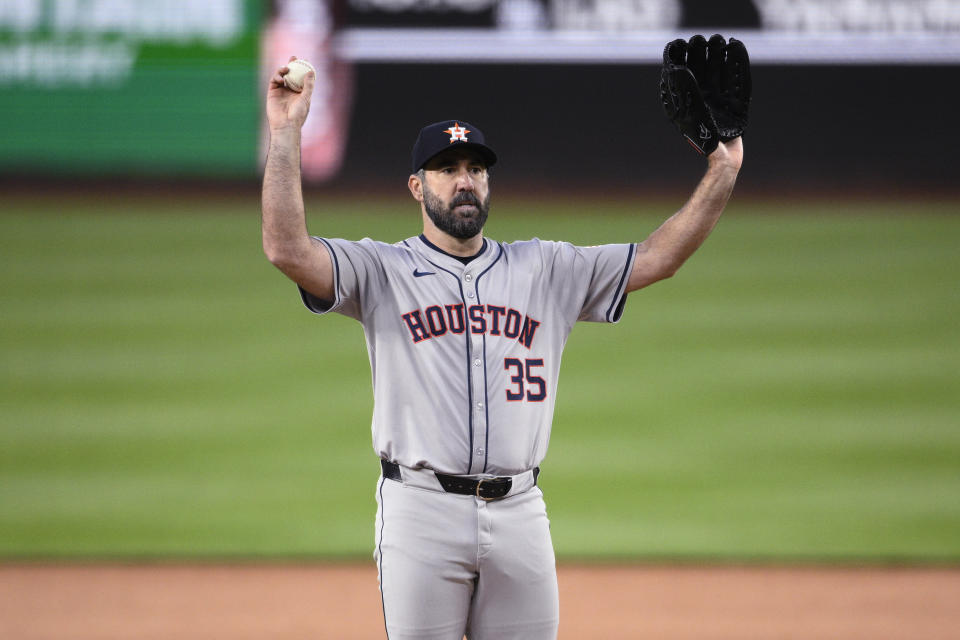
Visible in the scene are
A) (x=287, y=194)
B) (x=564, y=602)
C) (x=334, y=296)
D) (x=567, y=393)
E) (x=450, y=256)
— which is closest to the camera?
(x=287, y=194)

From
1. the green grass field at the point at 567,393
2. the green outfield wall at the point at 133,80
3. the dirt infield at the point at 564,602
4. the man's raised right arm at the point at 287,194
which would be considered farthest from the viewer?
the green outfield wall at the point at 133,80

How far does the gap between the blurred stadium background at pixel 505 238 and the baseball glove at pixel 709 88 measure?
4.04 meters

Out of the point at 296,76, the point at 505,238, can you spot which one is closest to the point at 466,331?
the point at 296,76

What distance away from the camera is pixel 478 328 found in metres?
2.57

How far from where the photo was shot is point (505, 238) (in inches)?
311

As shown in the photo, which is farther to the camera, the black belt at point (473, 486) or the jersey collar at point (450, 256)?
the jersey collar at point (450, 256)

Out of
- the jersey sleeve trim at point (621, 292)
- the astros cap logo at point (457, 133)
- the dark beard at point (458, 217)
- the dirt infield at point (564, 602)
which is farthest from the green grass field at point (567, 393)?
the astros cap logo at point (457, 133)

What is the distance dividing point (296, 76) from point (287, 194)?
0.27 meters

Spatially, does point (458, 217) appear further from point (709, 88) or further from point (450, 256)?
point (709, 88)

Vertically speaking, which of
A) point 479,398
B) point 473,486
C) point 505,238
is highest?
point 505,238

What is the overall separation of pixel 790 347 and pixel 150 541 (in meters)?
4.50

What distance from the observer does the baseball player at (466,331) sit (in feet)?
8.10

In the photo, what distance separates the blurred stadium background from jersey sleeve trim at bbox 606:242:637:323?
3.79m

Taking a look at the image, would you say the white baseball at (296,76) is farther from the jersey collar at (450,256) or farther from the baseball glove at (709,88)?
the baseball glove at (709,88)
